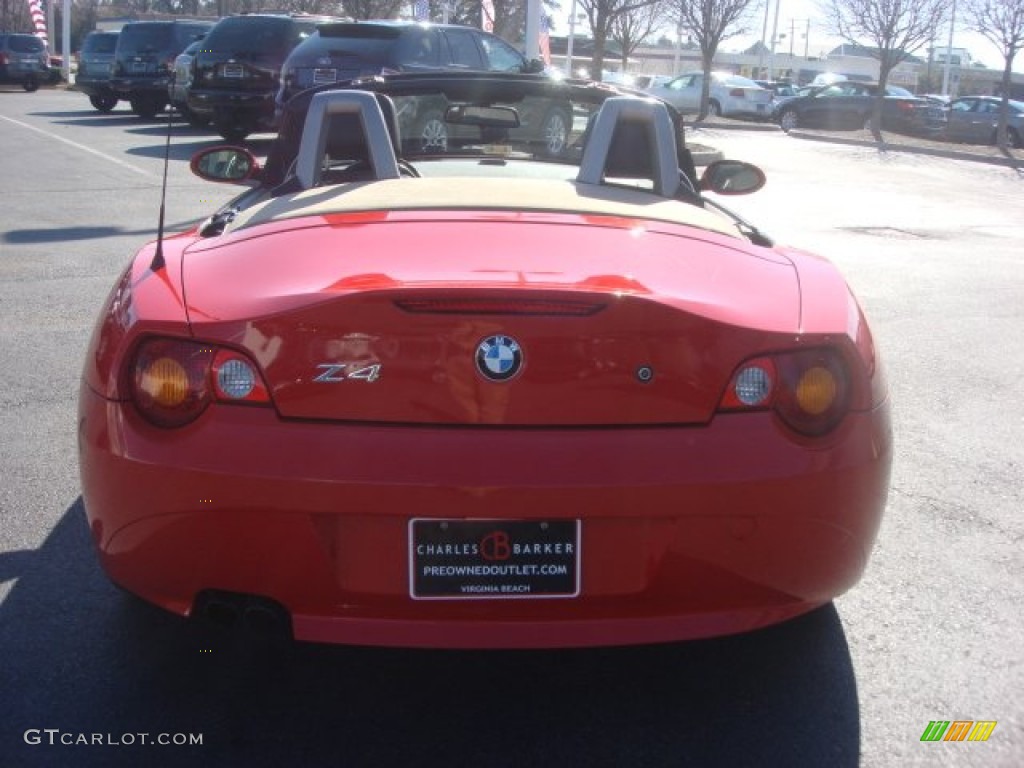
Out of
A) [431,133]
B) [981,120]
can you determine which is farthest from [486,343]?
[981,120]

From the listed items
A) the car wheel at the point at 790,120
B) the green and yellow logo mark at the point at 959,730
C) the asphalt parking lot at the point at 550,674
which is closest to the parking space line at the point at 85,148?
the asphalt parking lot at the point at 550,674

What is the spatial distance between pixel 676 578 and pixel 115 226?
895cm

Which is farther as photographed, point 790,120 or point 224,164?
point 790,120

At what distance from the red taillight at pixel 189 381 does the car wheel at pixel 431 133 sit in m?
2.21

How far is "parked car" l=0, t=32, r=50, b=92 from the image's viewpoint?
35.2 m

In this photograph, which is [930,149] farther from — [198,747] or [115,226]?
[198,747]

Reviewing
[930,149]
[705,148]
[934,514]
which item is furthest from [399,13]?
[934,514]

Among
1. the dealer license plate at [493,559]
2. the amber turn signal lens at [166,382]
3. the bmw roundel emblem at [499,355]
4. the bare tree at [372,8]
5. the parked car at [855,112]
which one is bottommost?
the parked car at [855,112]

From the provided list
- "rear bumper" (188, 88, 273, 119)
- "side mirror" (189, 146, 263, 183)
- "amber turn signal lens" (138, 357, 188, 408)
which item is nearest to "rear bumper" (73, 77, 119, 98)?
"rear bumper" (188, 88, 273, 119)

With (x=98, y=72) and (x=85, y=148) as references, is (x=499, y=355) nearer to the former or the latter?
(x=85, y=148)

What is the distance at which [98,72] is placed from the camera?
26.0 metres

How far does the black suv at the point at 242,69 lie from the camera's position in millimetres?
18094

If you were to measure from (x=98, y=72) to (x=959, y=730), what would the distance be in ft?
85.6

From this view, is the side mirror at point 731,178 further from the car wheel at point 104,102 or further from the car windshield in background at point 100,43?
the car windshield in background at point 100,43
